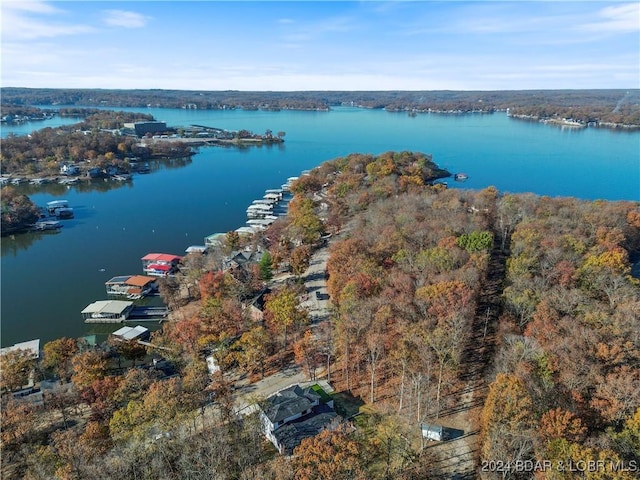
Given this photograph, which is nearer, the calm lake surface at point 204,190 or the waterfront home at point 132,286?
the waterfront home at point 132,286

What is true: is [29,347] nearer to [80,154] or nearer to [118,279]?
[118,279]

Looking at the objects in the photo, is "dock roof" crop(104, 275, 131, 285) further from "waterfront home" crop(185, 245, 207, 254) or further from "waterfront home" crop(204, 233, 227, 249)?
"waterfront home" crop(204, 233, 227, 249)

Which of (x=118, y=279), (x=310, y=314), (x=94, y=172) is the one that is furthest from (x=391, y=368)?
(x=94, y=172)

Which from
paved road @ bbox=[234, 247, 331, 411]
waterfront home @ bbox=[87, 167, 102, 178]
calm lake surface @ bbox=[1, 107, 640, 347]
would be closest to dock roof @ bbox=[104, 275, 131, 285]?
calm lake surface @ bbox=[1, 107, 640, 347]

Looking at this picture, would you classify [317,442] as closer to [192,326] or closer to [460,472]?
[460,472]

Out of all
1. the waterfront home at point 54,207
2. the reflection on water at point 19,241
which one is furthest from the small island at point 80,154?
the reflection on water at point 19,241

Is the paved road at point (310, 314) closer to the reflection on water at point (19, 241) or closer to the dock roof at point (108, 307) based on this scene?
the dock roof at point (108, 307)
